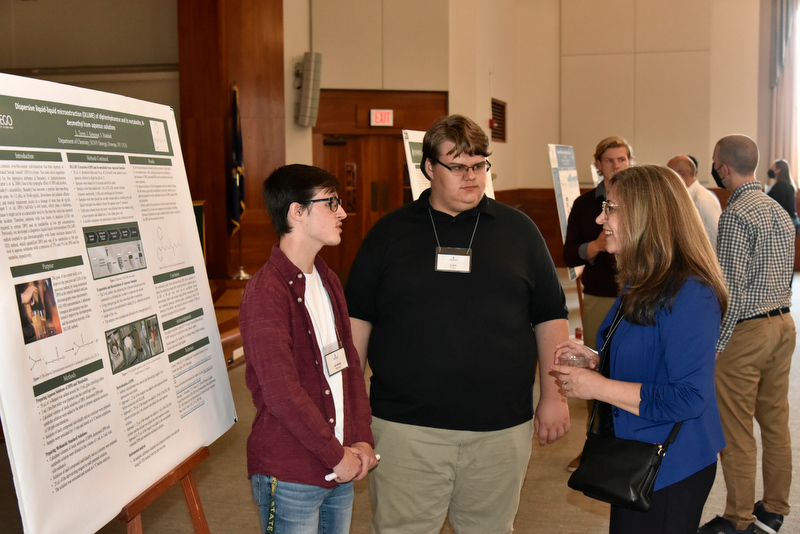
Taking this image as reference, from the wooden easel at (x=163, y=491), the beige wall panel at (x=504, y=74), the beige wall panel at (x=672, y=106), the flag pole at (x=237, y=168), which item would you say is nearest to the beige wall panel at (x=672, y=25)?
the beige wall panel at (x=672, y=106)

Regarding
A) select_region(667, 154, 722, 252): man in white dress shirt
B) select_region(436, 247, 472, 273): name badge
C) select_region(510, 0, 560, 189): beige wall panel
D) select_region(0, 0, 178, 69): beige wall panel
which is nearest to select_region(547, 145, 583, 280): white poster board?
select_region(667, 154, 722, 252): man in white dress shirt

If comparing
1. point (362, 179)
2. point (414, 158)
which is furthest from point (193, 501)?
point (362, 179)

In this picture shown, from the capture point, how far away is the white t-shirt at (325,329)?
1.85 metres

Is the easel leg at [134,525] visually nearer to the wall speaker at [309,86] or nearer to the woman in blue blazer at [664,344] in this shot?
→ the woman in blue blazer at [664,344]

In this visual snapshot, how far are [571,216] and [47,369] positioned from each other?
2.96 meters

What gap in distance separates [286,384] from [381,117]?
7912 millimetres

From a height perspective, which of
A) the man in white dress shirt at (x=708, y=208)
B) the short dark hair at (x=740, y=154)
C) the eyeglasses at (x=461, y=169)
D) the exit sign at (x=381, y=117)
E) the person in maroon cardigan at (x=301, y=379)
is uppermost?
the exit sign at (x=381, y=117)

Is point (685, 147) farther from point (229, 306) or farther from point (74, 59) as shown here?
point (74, 59)

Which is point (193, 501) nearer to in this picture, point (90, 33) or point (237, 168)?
point (237, 168)

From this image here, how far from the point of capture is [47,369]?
1450 millimetres

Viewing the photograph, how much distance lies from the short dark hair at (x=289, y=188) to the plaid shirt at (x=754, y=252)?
182 cm

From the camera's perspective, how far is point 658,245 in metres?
1.70

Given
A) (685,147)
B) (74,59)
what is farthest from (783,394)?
(685,147)

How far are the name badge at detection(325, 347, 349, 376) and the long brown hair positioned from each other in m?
0.74
